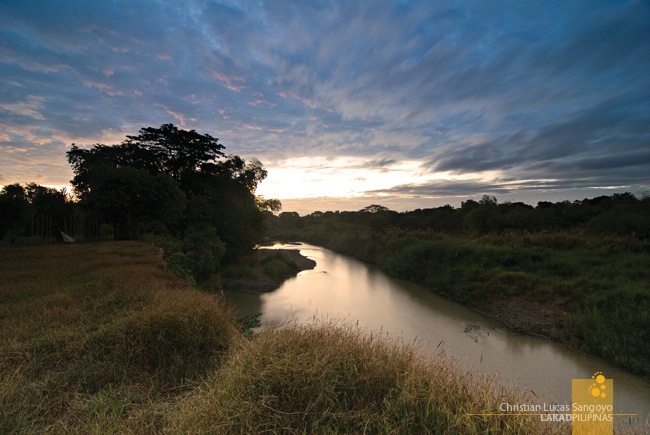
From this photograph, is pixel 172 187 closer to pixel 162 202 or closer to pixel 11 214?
pixel 162 202

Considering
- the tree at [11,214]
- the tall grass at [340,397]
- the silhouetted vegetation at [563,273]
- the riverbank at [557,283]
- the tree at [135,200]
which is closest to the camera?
the tall grass at [340,397]

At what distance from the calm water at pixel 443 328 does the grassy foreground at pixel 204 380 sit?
1.86m

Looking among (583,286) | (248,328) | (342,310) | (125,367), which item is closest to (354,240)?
(342,310)

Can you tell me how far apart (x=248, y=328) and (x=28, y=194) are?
80.7ft

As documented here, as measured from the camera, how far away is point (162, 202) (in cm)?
1495

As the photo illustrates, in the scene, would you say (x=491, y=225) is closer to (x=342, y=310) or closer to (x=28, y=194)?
(x=342, y=310)

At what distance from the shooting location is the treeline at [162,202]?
14.4m

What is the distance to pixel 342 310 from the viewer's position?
38.5ft

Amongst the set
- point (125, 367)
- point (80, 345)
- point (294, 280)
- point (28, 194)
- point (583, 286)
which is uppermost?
point (28, 194)

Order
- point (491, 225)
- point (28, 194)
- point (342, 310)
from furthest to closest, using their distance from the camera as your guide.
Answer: point (491, 225), point (28, 194), point (342, 310)

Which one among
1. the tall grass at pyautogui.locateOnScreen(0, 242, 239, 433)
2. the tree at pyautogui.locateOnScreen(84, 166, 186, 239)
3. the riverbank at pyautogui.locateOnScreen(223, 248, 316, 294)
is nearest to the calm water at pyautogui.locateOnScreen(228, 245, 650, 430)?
the riverbank at pyautogui.locateOnScreen(223, 248, 316, 294)

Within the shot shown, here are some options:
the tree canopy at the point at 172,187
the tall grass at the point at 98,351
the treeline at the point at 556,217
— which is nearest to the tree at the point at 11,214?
the tree canopy at the point at 172,187

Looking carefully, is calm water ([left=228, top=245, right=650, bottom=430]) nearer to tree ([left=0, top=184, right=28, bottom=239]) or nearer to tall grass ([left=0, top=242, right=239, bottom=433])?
tall grass ([left=0, top=242, right=239, bottom=433])

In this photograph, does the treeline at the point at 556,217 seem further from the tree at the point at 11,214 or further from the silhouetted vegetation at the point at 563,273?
the tree at the point at 11,214
